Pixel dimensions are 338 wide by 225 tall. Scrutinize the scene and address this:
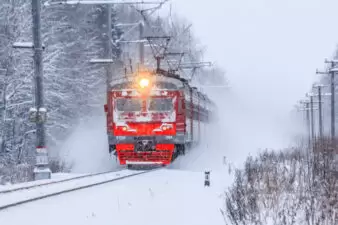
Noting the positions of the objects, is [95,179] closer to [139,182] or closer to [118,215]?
[139,182]

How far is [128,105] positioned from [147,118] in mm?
825

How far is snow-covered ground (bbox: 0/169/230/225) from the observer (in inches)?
367

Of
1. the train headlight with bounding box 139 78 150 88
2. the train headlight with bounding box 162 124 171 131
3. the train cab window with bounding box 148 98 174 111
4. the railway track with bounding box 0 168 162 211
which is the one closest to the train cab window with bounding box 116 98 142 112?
the train cab window with bounding box 148 98 174 111

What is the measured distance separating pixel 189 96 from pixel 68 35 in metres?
23.1

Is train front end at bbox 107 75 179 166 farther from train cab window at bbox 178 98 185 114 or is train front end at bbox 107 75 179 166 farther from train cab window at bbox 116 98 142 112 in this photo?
train cab window at bbox 178 98 185 114

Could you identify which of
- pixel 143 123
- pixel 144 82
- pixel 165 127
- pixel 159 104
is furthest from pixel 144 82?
pixel 165 127

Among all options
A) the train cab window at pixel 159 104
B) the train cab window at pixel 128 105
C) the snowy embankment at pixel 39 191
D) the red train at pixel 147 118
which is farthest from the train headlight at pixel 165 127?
the snowy embankment at pixel 39 191

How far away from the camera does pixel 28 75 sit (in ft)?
93.8

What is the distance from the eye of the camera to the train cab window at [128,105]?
20.5 meters

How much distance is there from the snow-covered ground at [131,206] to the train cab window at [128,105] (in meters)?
5.19

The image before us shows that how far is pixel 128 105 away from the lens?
2053cm

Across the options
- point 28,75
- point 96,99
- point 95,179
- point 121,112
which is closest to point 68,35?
point 96,99

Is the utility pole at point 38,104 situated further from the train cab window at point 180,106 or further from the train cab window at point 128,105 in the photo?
the train cab window at point 180,106

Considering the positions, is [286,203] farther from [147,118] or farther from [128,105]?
[128,105]
